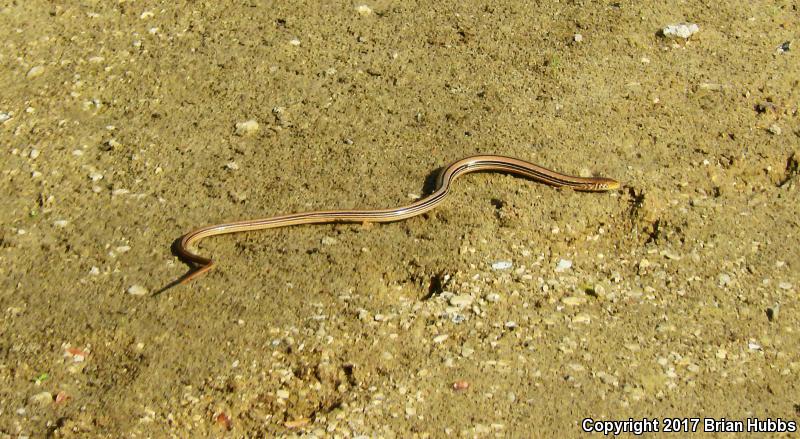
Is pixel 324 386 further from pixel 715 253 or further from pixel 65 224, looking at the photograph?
pixel 715 253

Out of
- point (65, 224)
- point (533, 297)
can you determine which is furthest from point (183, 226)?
point (533, 297)

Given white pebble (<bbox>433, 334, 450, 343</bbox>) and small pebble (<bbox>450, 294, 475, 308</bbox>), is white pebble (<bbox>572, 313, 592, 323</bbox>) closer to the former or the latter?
small pebble (<bbox>450, 294, 475, 308</bbox>)

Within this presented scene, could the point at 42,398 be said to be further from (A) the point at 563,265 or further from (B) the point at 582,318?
(A) the point at 563,265

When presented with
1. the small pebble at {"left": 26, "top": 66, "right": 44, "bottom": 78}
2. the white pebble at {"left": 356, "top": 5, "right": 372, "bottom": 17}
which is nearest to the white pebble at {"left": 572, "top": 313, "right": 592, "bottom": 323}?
the white pebble at {"left": 356, "top": 5, "right": 372, "bottom": 17}

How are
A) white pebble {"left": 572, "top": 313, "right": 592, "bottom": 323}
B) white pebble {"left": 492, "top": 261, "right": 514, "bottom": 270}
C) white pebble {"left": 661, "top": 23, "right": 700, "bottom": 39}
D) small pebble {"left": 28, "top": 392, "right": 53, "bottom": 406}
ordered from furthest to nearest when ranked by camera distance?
white pebble {"left": 661, "top": 23, "right": 700, "bottom": 39}, white pebble {"left": 492, "top": 261, "right": 514, "bottom": 270}, white pebble {"left": 572, "top": 313, "right": 592, "bottom": 323}, small pebble {"left": 28, "top": 392, "right": 53, "bottom": 406}

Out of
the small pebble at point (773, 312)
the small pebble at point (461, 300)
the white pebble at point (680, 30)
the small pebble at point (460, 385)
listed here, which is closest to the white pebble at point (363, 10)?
the white pebble at point (680, 30)

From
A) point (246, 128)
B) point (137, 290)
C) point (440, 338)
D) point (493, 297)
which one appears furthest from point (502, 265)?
point (246, 128)
